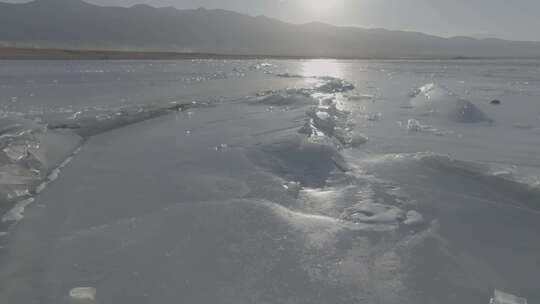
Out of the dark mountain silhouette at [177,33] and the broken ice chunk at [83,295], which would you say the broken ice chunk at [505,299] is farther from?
the dark mountain silhouette at [177,33]

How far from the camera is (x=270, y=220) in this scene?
2713 mm

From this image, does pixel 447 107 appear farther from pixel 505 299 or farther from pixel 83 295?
pixel 83 295

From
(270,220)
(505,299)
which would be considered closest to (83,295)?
(270,220)

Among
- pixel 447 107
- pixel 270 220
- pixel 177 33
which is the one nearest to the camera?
pixel 270 220

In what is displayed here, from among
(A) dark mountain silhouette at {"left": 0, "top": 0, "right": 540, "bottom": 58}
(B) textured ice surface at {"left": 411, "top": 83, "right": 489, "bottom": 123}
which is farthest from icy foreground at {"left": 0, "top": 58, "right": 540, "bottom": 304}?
(A) dark mountain silhouette at {"left": 0, "top": 0, "right": 540, "bottom": 58}

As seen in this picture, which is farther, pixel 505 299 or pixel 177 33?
pixel 177 33

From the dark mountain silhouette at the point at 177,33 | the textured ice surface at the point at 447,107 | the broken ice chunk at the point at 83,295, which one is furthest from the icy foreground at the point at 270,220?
the dark mountain silhouette at the point at 177,33

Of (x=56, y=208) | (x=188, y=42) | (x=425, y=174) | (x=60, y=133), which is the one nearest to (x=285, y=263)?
(x=56, y=208)

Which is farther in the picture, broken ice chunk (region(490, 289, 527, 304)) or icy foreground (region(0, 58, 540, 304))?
icy foreground (region(0, 58, 540, 304))

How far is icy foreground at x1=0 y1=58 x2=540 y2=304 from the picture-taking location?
6.52ft

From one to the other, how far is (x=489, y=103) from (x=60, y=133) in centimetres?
856

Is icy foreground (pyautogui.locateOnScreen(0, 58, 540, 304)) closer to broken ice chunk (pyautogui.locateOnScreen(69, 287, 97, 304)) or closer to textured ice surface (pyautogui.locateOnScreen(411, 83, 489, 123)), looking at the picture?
broken ice chunk (pyautogui.locateOnScreen(69, 287, 97, 304))

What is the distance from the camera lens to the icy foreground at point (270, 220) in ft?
6.52

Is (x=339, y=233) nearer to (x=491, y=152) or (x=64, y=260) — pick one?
(x=64, y=260)
